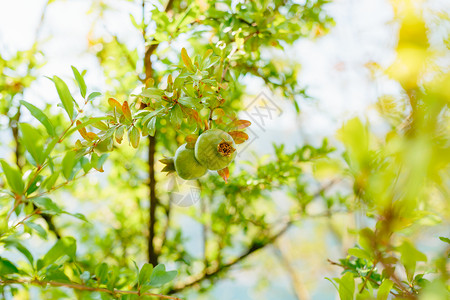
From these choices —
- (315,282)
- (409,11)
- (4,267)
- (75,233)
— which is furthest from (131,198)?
(315,282)

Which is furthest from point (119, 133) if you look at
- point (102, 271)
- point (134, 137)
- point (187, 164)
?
point (102, 271)

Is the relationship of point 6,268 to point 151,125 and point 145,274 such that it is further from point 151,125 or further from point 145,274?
point 151,125

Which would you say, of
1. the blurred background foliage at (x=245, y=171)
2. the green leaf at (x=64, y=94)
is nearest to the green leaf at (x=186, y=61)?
the blurred background foliage at (x=245, y=171)

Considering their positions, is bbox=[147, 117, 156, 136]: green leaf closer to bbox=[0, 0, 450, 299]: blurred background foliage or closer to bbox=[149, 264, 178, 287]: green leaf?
bbox=[0, 0, 450, 299]: blurred background foliage

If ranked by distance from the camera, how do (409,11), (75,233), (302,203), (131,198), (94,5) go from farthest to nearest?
(75,233)
(131,198)
(94,5)
(302,203)
(409,11)

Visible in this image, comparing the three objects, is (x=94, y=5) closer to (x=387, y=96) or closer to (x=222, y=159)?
(x=222, y=159)

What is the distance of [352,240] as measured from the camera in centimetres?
202

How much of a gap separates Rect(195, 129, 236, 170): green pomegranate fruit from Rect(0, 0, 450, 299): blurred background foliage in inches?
2.8

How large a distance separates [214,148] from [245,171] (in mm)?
535

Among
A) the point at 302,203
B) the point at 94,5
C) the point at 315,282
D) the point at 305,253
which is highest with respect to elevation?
the point at 94,5

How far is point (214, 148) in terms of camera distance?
0.60 m

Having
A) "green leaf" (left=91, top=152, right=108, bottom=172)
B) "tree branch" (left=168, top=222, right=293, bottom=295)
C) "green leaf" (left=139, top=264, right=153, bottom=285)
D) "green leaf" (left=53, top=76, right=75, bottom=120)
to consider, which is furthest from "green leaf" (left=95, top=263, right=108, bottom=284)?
"tree branch" (left=168, top=222, right=293, bottom=295)

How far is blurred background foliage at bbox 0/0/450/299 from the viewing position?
32cm

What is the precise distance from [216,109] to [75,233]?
1548mm
